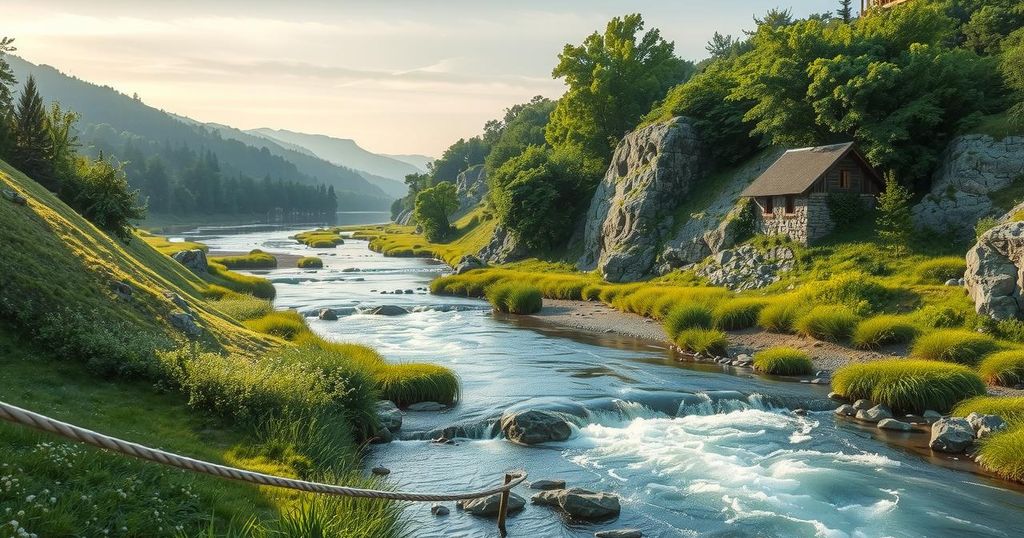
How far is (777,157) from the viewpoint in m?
57.8

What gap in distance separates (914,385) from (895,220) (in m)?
22.0

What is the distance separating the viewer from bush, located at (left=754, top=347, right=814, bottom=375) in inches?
1141

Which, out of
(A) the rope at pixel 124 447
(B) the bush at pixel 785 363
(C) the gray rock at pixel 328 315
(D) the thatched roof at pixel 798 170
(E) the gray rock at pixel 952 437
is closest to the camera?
(A) the rope at pixel 124 447

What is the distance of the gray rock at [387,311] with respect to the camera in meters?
47.4

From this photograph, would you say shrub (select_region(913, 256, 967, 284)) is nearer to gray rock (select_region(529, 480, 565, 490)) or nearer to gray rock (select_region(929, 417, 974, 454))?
gray rock (select_region(929, 417, 974, 454))

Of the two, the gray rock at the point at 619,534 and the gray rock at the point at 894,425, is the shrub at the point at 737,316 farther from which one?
the gray rock at the point at 619,534

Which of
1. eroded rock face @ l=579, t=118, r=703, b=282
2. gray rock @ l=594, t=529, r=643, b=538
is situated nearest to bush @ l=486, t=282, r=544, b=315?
eroded rock face @ l=579, t=118, r=703, b=282

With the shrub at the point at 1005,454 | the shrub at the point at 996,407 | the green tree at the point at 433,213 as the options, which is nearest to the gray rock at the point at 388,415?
the shrub at the point at 1005,454

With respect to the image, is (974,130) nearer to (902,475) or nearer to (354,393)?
(902,475)

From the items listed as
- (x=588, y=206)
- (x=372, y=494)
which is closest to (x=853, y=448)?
(x=372, y=494)

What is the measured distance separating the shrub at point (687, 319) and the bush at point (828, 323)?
4683 millimetres

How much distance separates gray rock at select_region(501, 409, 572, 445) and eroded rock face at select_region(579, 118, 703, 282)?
39142 millimetres

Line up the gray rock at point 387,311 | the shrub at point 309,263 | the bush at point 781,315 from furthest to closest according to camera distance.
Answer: the shrub at point 309,263 < the gray rock at point 387,311 < the bush at point 781,315

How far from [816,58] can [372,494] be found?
56.1m
